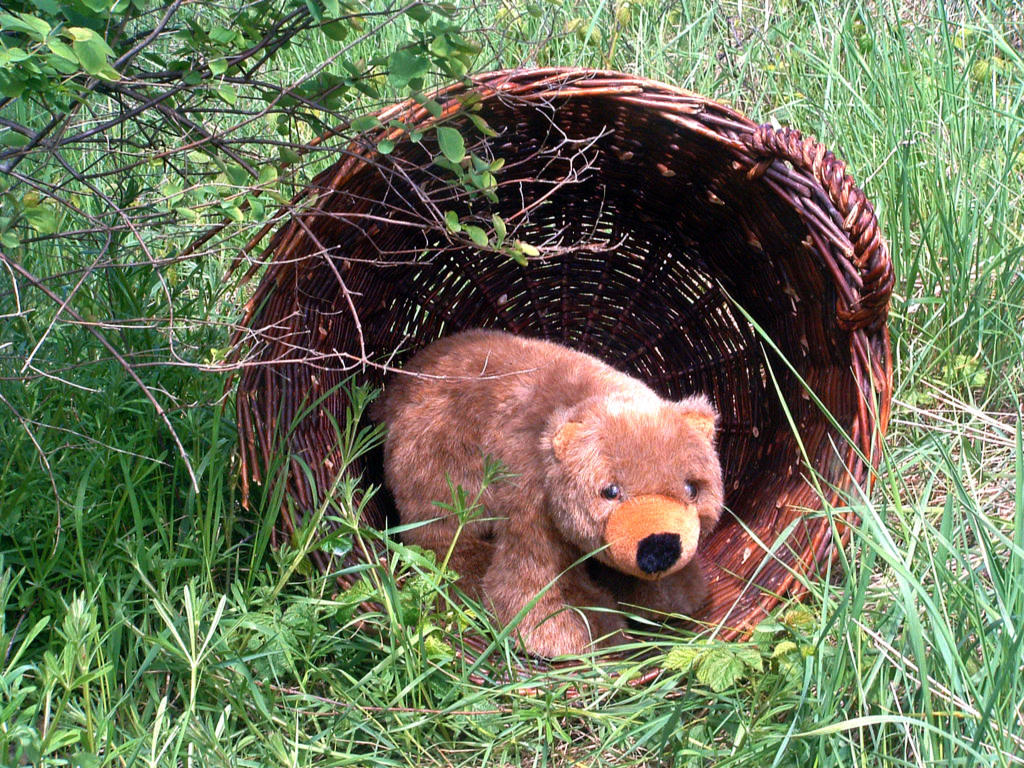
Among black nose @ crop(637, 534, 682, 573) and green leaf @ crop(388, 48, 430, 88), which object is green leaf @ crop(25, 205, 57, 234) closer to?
green leaf @ crop(388, 48, 430, 88)

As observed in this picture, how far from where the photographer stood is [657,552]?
185 cm

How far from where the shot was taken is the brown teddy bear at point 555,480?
1914 millimetres

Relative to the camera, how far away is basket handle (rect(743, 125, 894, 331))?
1.89 m

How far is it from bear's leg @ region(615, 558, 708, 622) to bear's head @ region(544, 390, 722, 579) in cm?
20

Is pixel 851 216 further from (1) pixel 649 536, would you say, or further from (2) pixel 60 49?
(2) pixel 60 49

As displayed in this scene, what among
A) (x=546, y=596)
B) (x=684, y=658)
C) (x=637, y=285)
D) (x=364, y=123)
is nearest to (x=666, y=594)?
(x=546, y=596)

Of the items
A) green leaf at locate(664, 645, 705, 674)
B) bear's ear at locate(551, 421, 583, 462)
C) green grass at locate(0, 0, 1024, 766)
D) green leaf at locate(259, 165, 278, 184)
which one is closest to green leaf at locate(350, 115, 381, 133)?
green leaf at locate(259, 165, 278, 184)

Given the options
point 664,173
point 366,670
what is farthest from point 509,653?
Answer: point 664,173

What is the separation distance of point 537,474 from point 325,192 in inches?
28.4

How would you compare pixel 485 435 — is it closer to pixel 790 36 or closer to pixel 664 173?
pixel 664 173

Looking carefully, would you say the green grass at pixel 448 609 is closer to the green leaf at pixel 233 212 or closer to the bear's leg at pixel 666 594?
the green leaf at pixel 233 212

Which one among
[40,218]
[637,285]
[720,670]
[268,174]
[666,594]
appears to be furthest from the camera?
[637,285]

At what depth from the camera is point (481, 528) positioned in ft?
7.46

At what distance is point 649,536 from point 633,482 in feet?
0.38
